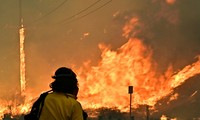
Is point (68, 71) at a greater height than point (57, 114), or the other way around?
point (68, 71)

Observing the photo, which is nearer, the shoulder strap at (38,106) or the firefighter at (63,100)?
the firefighter at (63,100)

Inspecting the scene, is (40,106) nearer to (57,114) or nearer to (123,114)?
(57,114)

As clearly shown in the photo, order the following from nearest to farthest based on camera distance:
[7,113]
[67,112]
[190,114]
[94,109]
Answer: [67,112], [94,109], [7,113], [190,114]

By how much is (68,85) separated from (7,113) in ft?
385

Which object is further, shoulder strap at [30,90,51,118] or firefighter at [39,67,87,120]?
shoulder strap at [30,90,51,118]

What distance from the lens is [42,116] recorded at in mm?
5773

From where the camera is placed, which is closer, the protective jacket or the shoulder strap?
the protective jacket

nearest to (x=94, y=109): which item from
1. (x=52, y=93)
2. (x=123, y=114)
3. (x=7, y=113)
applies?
(x=123, y=114)

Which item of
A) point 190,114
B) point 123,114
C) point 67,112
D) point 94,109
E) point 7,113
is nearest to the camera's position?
point 67,112

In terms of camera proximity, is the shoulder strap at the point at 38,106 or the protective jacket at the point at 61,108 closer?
the protective jacket at the point at 61,108

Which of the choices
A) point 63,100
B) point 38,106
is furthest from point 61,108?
point 38,106

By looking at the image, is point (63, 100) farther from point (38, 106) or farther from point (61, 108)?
point (38, 106)

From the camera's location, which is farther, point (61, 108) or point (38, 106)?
point (38, 106)

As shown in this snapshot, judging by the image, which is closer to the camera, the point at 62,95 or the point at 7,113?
the point at 62,95
